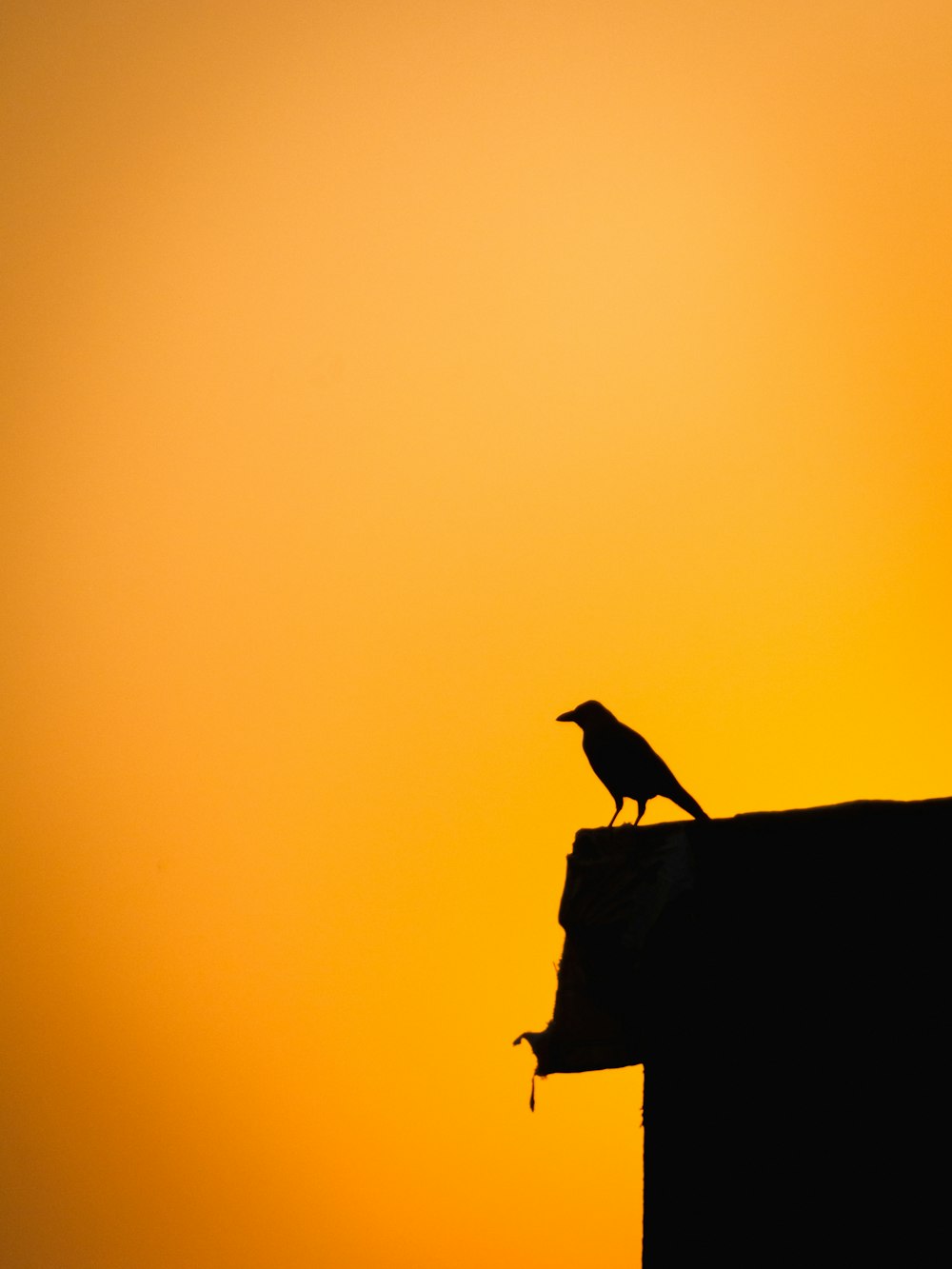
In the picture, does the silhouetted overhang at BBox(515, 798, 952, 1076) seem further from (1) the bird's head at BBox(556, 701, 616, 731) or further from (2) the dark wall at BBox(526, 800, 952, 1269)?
(1) the bird's head at BBox(556, 701, 616, 731)

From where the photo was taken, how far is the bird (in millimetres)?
3553

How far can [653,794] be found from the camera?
3.57 metres

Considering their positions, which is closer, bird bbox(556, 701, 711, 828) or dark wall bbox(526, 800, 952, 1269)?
dark wall bbox(526, 800, 952, 1269)

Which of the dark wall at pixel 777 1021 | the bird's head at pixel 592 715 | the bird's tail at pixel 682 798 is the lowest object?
the dark wall at pixel 777 1021

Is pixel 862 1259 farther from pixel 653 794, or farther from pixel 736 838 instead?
pixel 653 794

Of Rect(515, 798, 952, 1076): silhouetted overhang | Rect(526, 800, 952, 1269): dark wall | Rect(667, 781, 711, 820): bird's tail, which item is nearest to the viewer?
Rect(526, 800, 952, 1269): dark wall

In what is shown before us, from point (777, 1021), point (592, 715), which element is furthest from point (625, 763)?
point (777, 1021)

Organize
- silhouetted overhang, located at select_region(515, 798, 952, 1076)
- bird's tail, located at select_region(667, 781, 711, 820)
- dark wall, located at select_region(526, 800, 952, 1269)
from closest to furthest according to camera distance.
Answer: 1. dark wall, located at select_region(526, 800, 952, 1269)
2. silhouetted overhang, located at select_region(515, 798, 952, 1076)
3. bird's tail, located at select_region(667, 781, 711, 820)

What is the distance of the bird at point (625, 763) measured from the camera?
140 inches

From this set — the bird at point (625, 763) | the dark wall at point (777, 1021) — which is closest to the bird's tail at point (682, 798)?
the bird at point (625, 763)

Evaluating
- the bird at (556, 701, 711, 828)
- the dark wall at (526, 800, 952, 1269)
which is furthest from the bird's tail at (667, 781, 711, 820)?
the dark wall at (526, 800, 952, 1269)

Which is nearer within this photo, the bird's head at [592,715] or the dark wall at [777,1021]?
the dark wall at [777,1021]

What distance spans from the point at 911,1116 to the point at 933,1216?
19 centimetres

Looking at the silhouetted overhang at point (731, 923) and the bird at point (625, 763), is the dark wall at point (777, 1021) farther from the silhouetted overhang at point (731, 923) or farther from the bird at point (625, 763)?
the bird at point (625, 763)
